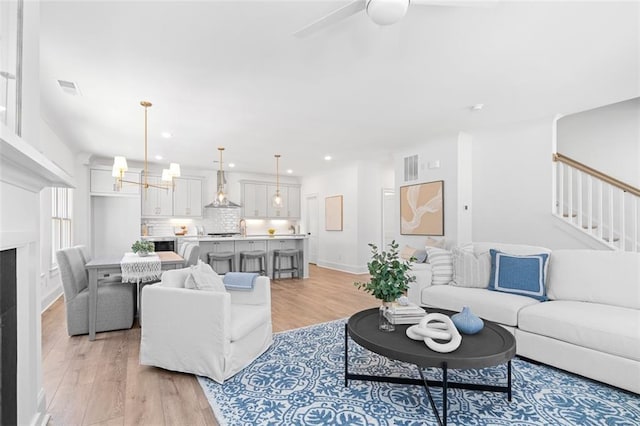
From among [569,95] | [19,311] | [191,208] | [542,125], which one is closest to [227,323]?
[19,311]

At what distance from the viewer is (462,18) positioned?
2314 mm

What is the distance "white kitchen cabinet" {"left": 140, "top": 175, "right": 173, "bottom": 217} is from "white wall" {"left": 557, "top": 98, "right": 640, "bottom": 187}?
25.4 feet

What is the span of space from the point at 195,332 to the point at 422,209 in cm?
459

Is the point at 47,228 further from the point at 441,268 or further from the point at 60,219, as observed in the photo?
the point at 441,268

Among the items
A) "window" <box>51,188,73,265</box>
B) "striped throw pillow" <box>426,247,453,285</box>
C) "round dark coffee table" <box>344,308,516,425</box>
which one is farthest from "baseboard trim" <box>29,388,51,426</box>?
"window" <box>51,188,73,265</box>

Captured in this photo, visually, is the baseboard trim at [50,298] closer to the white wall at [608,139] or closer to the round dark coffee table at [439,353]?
the round dark coffee table at [439,353]

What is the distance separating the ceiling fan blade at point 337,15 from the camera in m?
1.87

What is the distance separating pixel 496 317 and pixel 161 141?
5454 mm

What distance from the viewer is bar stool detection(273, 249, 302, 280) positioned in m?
6.66

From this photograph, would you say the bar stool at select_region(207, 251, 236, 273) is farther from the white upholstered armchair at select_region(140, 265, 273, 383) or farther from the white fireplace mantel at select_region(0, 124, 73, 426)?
the white fireplace mantel at select_region(0, 124, 73, 426)

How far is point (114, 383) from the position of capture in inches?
95.3

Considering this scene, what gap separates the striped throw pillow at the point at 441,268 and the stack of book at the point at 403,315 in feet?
4.62

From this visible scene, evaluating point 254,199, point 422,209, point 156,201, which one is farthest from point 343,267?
point 156,201

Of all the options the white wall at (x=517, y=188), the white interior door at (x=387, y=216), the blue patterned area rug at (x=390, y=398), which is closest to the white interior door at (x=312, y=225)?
the white interior door at (x=387, y=216)
